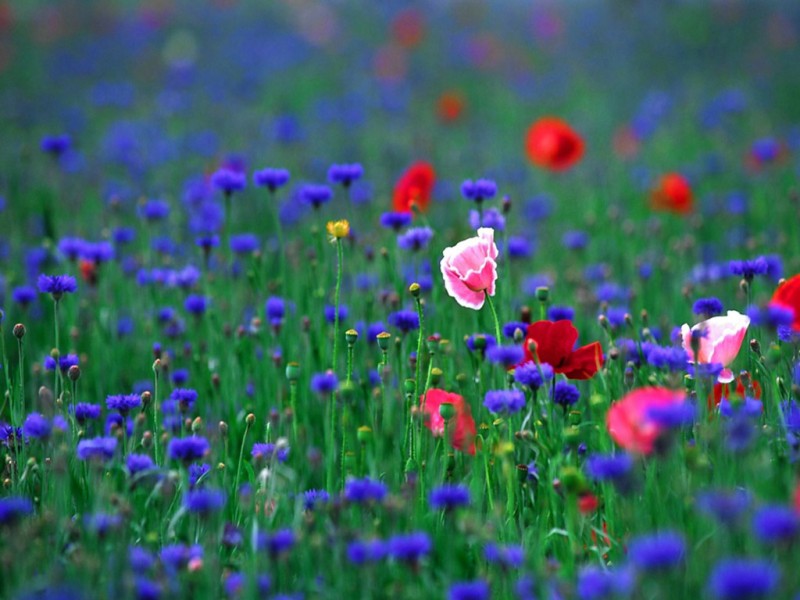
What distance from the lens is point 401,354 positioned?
2.10 meters

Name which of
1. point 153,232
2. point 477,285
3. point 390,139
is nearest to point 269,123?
point 390,139

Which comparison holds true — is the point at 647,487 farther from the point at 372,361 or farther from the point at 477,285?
the point at 372,361

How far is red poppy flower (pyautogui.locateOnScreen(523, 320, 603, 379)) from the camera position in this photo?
5.96 feet

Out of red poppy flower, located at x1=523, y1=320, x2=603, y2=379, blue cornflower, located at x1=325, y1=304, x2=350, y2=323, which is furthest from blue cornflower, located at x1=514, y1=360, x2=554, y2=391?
blue cornflower, located at x1=325, y1=304, x2=350, y2=323

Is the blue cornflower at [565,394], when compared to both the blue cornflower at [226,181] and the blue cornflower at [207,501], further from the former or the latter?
the blue cornflower at [226,181]

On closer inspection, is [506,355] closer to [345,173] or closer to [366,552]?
[366,552]

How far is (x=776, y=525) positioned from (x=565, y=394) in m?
0.77

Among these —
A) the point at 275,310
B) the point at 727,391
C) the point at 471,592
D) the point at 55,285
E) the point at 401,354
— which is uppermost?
the point at 55,285

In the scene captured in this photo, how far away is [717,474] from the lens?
1.44 m

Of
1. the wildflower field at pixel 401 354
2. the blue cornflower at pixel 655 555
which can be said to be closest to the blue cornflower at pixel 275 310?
the wildflower field at pixel 401 354

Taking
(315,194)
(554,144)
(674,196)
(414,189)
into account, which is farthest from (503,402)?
(554,144)

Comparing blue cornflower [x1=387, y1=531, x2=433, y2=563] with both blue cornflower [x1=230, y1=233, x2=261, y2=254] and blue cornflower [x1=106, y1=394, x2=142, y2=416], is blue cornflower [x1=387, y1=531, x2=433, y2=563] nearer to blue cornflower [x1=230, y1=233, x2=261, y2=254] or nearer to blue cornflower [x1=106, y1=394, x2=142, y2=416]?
blue cornflower [x1=106, y1=394, x2=142, y2=416]

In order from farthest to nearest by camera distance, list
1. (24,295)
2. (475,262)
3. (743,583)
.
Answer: (24,295) → (475,262) → (743,583)

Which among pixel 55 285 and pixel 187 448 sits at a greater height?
pixel 55 285
